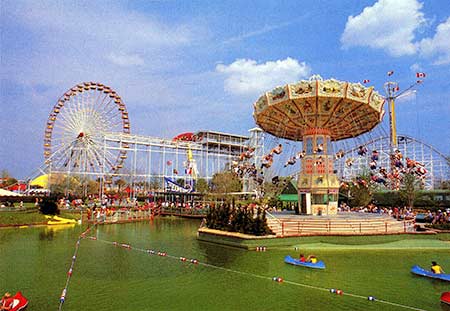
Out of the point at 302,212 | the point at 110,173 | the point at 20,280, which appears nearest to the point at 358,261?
the point at 302,212

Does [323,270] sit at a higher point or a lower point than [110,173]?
lower

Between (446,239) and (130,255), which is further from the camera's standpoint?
(446,239)

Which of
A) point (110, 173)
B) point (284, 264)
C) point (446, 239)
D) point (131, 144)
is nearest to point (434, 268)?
point (284, 264)

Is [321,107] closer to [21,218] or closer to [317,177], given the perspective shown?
[317,177]

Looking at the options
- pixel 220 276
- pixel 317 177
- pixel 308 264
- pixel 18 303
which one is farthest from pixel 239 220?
pixel 18 303

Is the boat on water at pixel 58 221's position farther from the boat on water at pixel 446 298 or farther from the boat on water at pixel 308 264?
the boat on water at pixel 446 298

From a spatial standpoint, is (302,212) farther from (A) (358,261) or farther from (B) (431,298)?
(B) (431,298)

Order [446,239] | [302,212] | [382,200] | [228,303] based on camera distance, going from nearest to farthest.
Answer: [228,303] → [446,239] → [302,212] → [382,200]

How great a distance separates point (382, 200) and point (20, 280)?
43374 millimetres

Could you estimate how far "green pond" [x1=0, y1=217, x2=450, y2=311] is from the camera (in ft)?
29.3

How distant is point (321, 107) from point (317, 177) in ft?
16.3

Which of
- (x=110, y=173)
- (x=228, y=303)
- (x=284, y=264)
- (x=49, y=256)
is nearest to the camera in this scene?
(x=228, y=303)

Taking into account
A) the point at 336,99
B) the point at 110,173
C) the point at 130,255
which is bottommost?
the point at 130,255

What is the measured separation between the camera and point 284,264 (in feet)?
44.6
